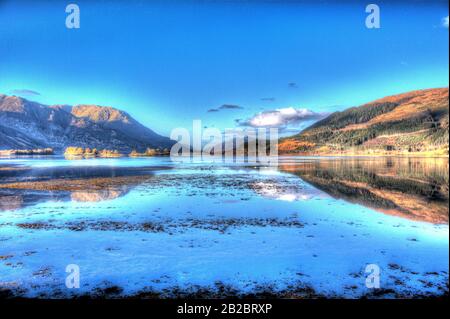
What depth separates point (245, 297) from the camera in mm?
6074

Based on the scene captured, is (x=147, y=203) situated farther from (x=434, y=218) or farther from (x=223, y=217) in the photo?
(x=434, y=218)

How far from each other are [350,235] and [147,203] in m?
10.0

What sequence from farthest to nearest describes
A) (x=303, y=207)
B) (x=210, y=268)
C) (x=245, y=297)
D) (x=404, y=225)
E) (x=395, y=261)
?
(x=303, y=207) → (x=404, y=225) → (x=395, y=261) → (x=210, y=268) → (x=245, y=297)

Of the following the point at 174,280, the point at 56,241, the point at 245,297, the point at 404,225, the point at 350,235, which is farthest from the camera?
the point at 404,225

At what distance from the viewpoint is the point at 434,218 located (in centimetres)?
1316

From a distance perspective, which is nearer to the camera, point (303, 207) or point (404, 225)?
point (404, 225)
